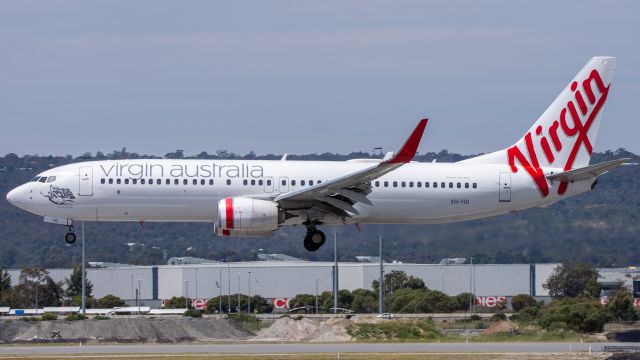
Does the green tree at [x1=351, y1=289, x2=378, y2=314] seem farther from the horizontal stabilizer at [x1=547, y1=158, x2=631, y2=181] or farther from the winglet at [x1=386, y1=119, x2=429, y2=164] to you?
the winglet at [x1=386, y1=119, x2=429, y2=164]

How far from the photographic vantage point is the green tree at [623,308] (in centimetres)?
8103

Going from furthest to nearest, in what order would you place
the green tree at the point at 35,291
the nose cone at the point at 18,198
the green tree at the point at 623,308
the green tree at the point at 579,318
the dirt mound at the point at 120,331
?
the green tree at the point at 35,291 → the green tree at the point at 623,308 → the green tree at the point at 579,318 → the dirt mound at the point at 120,331 → the nose cone at the point at 18,198

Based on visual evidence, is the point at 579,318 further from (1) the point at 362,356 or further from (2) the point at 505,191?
(1) the point at 362,356

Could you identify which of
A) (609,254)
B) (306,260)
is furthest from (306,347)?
(306,260)

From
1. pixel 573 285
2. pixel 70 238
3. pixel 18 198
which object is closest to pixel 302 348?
pixel 70 238

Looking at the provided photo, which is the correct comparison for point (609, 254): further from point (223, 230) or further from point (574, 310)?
point (223, 230)

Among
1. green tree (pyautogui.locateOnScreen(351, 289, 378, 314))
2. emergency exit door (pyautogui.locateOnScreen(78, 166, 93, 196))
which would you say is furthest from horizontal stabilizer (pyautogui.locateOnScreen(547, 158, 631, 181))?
green tree (pyautogui.locateOnScreen(351, 289, 378, 314))

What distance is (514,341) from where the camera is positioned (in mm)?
60188

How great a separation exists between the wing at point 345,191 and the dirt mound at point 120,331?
1504 cm

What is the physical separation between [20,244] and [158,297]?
20803 millimetres

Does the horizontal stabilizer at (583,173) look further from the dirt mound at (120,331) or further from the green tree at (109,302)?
the green tree at (109,302)

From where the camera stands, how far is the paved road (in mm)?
51781

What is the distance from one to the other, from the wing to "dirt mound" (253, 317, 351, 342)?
1286cm

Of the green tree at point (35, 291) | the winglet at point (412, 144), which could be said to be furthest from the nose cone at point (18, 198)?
the green tree at point (35, 291)
